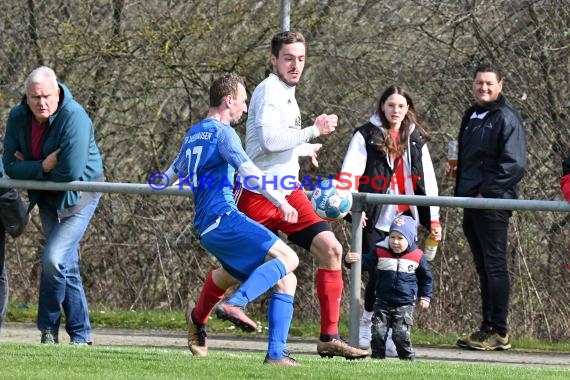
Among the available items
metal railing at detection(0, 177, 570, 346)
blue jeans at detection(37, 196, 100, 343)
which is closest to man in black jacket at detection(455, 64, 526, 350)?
metal railing at detection(0, 177, 570, 346)

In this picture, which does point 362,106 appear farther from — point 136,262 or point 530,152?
point 136,262

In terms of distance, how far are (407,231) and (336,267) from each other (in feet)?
3.78

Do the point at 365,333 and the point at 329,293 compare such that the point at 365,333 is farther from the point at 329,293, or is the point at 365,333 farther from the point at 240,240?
the point at 240,240

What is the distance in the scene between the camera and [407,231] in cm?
980

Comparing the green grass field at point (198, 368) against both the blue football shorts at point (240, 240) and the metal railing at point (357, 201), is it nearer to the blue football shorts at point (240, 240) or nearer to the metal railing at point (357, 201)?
the blue football shorts at point (240, 240)

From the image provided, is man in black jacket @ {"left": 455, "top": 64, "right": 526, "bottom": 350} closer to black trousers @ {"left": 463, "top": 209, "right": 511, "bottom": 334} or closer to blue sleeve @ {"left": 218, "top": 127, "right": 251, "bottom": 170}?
black trousers @ {"left": 463, "top": 209, "right": 511, "bottom": 334}

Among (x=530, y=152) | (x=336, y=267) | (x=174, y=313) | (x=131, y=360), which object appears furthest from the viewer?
(x=174, y=313)

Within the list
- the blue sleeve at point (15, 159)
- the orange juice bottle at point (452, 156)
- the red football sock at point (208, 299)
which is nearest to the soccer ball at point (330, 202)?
the red football sock at point (208, 299)

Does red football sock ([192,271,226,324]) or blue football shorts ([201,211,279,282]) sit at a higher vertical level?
blue football shorts ([201,211,279,282])

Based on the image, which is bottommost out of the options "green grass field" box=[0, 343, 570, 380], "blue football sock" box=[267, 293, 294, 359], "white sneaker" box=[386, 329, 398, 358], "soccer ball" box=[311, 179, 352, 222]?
"white sneaker" box=[386, 329, 398, 358]

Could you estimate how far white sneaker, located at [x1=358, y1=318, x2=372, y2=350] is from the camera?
1030 cm

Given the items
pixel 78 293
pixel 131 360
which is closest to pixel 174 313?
pixel 78 293

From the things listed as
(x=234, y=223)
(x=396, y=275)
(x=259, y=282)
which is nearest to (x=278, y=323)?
(x=259, y=282)

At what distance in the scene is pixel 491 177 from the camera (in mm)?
10242
